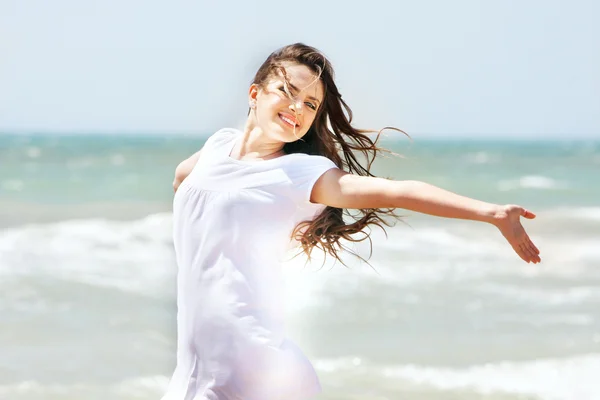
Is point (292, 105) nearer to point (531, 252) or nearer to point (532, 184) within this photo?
point (531, 252)

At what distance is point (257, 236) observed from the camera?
8.45ft

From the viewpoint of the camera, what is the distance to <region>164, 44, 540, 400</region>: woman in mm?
2545

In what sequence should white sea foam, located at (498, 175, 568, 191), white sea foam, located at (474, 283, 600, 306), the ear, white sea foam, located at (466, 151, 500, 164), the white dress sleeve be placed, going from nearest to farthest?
the white dress sleeve < the ear < white sea foam, located at (474, 283, 600, 306) < white sea foam, located at (498, 175, 568, 191) < white sea foam, located at (466, 151, 500, 164)

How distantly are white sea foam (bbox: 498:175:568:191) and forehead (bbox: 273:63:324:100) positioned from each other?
13459mm

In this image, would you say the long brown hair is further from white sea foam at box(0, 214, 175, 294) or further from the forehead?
white sea foam at box(0, 214, 175, 294)

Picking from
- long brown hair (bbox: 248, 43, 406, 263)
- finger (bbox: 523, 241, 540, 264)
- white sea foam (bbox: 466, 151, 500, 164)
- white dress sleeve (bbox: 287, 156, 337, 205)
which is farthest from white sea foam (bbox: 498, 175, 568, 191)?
finger (bbox: 523, 241, 540, 264)

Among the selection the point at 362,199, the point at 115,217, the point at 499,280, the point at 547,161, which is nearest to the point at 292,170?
the point at 362,199

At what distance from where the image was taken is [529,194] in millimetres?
15352

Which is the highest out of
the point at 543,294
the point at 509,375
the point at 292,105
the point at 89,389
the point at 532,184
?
the point at 292,105

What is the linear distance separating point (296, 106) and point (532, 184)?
14.5 metres

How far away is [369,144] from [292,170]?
0.48 meters

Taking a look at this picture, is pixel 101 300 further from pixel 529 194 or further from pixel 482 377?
pixel 529 194

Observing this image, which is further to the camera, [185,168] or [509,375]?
[509,375]

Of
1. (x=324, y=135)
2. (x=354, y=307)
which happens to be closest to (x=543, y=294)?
(x=354, y=307)
